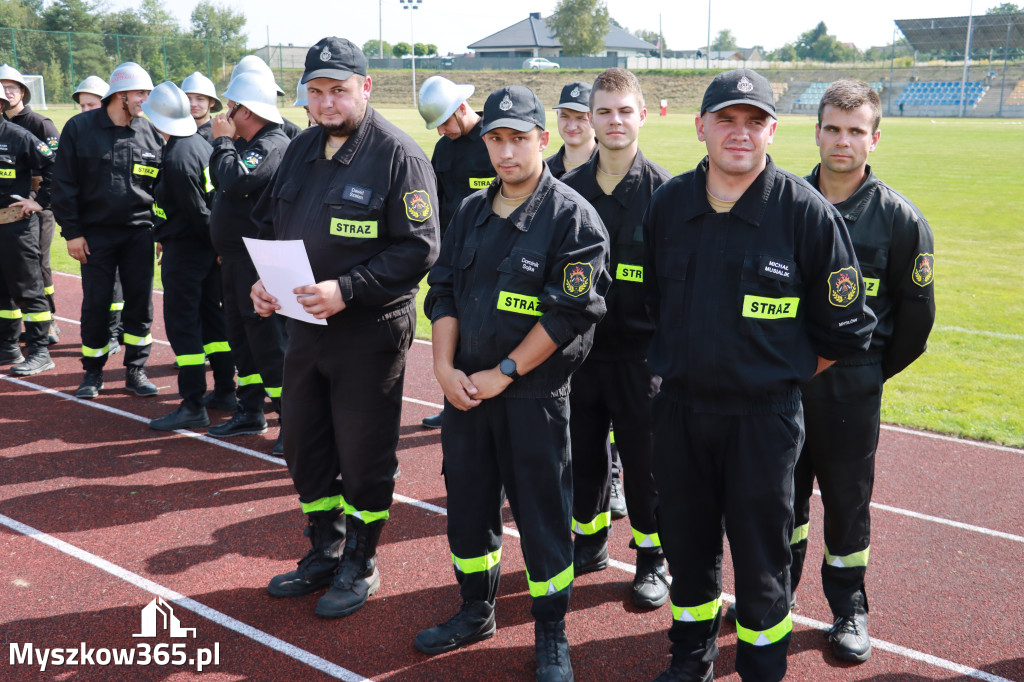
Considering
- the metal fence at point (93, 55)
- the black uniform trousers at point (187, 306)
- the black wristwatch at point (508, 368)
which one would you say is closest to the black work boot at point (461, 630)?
the black wristwatch at point (508, 368)

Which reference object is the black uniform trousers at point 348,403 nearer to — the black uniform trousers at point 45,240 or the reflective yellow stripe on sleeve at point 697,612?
the reflective yellow stripe on sleeve at point 697,612

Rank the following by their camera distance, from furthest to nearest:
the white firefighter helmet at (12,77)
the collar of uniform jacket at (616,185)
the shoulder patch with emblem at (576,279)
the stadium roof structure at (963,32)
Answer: the stadium roof structure at (963,32)
the white firefighter helmet at (12,77)
the collar of uniform jacket at (616,185)
the shoulder patch with emblem at (576,279)

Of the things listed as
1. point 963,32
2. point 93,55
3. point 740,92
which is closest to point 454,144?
point 740,92

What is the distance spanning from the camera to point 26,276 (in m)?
7.99

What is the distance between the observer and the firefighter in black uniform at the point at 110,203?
6.97m

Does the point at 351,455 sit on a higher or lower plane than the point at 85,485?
higher

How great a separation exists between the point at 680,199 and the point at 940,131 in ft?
160

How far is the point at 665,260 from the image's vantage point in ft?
10.8

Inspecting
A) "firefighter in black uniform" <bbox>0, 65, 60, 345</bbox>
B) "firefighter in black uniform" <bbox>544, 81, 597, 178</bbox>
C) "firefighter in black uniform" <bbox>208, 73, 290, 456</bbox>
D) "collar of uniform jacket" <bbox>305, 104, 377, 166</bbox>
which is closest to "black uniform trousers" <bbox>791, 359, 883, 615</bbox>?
"firefighter in black uniform" <bbox>544, 81, 597, 178</bbox>

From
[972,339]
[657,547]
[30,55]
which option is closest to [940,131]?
[972,339]

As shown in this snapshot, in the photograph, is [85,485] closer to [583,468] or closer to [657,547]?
[583,468]

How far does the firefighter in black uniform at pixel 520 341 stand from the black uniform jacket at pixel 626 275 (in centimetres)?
48

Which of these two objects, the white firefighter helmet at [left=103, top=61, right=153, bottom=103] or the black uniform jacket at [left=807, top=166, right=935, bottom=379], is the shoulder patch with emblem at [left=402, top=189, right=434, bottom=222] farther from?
the white firefighter helmet at [left=103, top=61, right=153, bottom=103]

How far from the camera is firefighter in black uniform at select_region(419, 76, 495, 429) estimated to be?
637 cm
